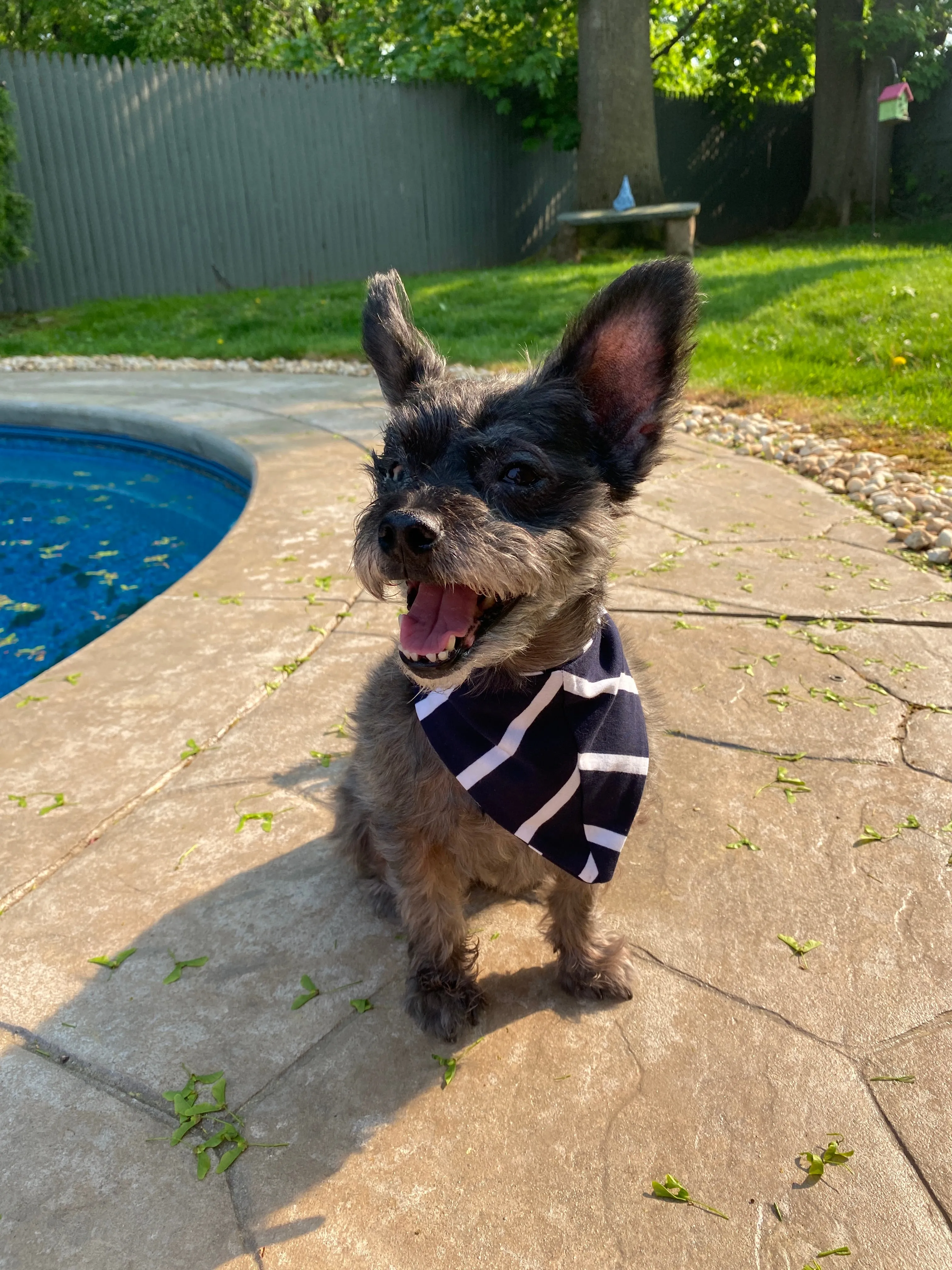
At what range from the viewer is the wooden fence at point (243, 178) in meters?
15.0

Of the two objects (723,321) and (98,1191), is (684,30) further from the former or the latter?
(98,1191)

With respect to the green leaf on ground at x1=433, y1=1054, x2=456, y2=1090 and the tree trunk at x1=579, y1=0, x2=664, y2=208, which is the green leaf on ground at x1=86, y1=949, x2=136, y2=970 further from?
the tree trunk at x1=579, y1=0, x2=664, y2=208

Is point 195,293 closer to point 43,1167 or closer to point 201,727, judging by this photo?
point 201,727

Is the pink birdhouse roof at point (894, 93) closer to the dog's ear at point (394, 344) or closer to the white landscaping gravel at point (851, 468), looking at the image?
the white landscaping gravel at point (851, 468)

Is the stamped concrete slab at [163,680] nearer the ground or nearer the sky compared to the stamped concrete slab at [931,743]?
nearer the sky

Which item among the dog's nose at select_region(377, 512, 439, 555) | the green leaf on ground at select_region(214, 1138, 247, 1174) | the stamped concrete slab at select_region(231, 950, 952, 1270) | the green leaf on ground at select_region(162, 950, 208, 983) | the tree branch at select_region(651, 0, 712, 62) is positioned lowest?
the stamped concrete slab at select_region(231, 950, 952, 1270)

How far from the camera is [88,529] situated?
7707 millimetres

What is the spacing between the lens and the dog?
7.45ft

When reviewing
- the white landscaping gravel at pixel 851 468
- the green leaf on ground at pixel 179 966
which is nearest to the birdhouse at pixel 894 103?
the white landscaping gravel at pixel 851 468

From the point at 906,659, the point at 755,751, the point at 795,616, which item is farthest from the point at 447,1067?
the point at 795,616

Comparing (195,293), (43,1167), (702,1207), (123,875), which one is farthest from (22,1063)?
(195,293)

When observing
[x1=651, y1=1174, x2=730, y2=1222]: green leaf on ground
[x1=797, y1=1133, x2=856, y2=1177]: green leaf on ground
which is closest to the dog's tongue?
[x1=651, y1=1174, x2=730, y2=1222]: green leaf on ground

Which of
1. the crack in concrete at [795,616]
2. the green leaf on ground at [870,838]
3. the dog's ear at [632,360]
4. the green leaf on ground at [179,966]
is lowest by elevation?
the green leaf on ground at [870,838]

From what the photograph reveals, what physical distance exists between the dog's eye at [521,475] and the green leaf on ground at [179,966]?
1.65 meters
